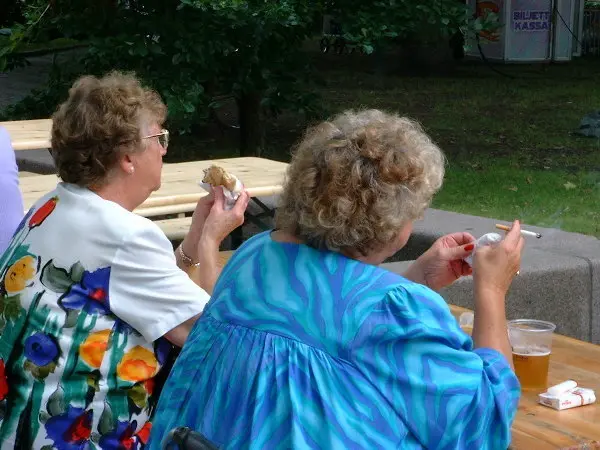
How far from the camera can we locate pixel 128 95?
2828mm

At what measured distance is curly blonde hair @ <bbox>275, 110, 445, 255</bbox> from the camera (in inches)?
78.0

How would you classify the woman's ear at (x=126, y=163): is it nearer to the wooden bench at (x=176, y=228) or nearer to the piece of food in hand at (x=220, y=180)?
the piece of food in hand at (x=220, y=180)

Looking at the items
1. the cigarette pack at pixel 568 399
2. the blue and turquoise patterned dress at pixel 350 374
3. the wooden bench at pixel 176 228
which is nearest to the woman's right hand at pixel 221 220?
the cigarette pack at pixel 568 399

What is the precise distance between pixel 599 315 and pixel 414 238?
903 millimetres

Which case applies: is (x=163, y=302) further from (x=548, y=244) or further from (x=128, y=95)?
(x=548, y=244)

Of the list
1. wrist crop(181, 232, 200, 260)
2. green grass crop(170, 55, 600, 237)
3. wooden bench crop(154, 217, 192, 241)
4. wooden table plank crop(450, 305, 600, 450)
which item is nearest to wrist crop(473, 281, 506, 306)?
wooden table plank crop(450, 305, 600, 450)

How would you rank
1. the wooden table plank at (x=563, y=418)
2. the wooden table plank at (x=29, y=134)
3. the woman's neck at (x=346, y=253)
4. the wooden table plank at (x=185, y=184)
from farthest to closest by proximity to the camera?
the wooden table plank at (x=29, y=134) → the wooden table plank at (x=185, y=184) → the wooden table plank at (x=563, y=418) → the woman's neck at (x=346, y=253)

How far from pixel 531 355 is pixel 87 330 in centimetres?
103

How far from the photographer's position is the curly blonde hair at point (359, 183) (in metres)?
1.98

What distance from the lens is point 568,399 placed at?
2572mm

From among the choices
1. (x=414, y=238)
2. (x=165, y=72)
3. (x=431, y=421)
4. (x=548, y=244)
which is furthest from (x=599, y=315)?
(x=165, y=72)

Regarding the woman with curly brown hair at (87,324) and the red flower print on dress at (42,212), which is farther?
the red flower print on dress at (42,212)

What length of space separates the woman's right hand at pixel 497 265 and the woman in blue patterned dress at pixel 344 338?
113 millimetres

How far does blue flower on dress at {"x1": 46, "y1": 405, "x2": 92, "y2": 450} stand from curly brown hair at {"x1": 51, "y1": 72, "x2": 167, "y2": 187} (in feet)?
1.84
